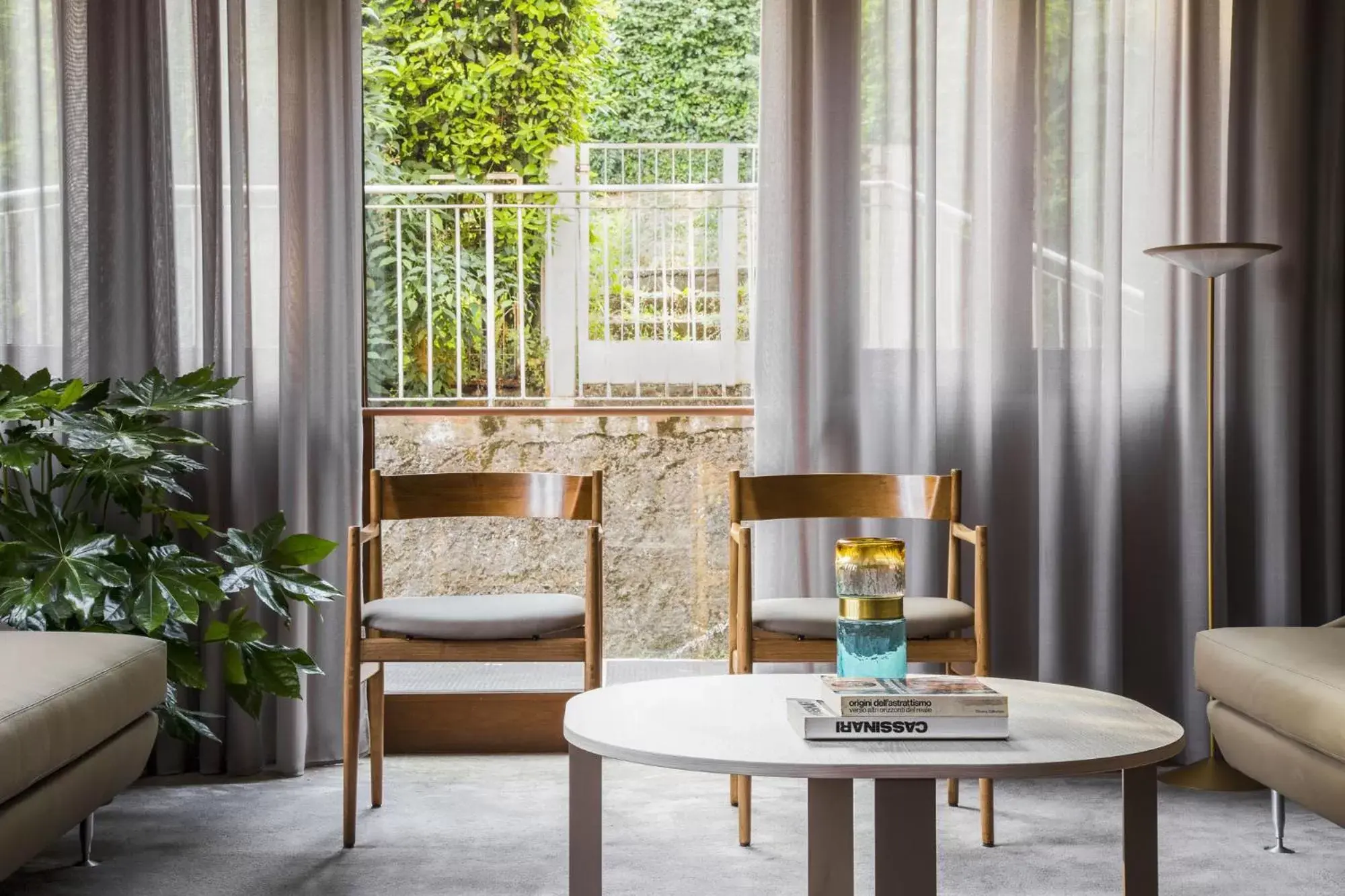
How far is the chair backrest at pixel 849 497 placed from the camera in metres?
3.04

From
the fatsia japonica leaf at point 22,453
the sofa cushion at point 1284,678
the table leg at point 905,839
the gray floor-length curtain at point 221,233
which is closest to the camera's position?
the table leg at point 905,839

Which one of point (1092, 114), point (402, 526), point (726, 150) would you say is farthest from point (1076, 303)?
point (402, 526)

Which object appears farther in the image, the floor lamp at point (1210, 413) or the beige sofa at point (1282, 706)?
the floor lamp at point (1210, 413)

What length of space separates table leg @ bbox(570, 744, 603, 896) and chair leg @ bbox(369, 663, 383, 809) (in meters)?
1.29

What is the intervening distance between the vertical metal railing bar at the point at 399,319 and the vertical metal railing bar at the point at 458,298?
18 centimetres

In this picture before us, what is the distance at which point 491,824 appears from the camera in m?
2.83

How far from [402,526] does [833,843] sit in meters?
2.68

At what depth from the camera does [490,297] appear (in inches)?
164

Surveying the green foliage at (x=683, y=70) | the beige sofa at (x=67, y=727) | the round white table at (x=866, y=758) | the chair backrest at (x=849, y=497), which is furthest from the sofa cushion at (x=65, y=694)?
the green foliage at (x=683, y=70)

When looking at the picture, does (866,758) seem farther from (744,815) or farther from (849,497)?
(849,497)

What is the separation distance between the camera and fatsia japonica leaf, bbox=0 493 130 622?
2.63m

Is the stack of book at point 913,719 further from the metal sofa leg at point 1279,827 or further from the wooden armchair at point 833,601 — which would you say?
the metal sofa leg at point 1279,827

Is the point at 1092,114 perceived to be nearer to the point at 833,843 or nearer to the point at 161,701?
the point at 833,843

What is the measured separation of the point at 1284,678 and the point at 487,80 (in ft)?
10.7
